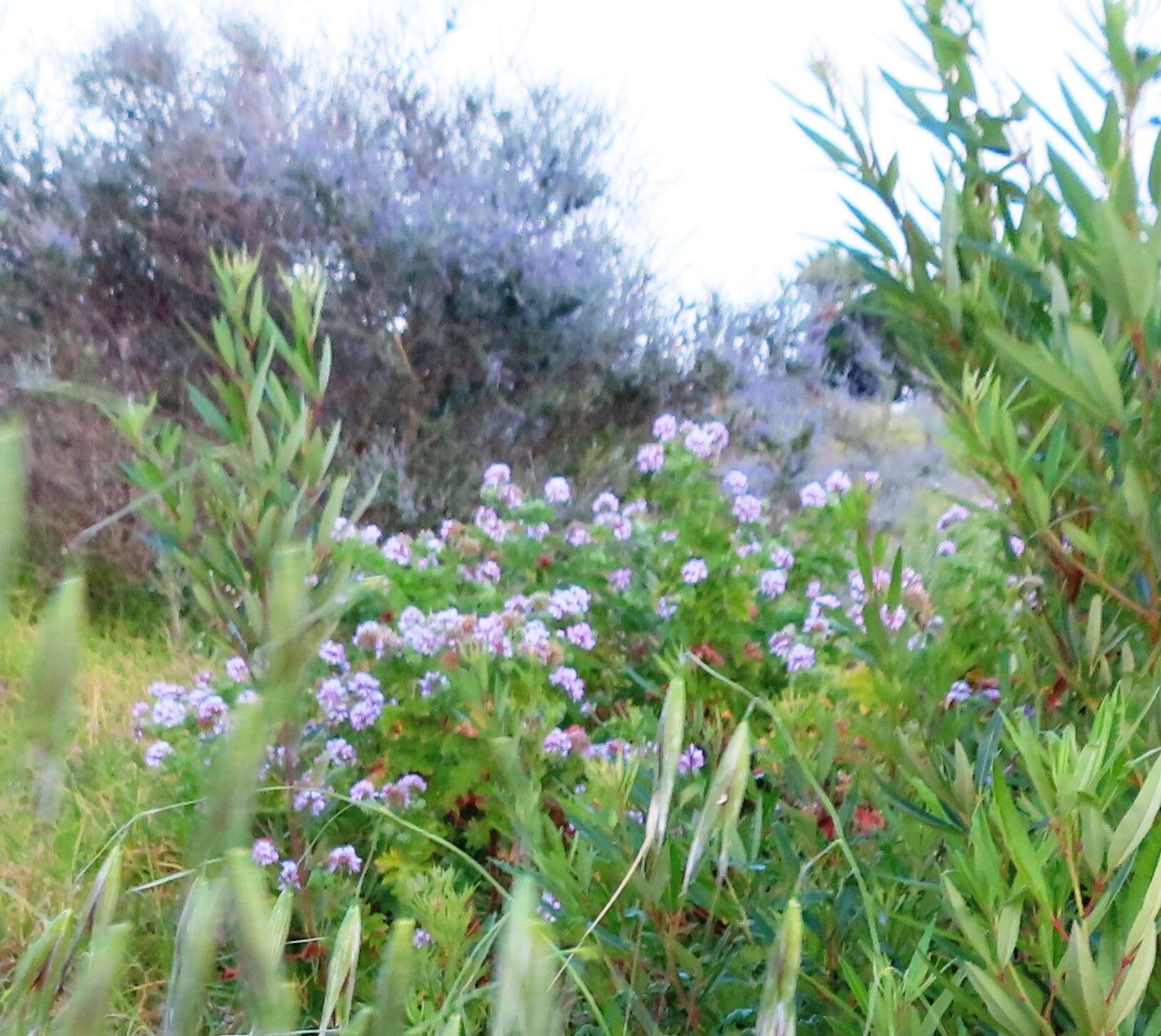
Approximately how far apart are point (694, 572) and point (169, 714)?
3.65 feet

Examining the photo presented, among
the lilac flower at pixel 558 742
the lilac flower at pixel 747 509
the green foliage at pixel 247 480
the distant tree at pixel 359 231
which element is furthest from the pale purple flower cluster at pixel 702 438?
the distant tree at pixel 359 231

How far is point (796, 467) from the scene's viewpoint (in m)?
4.98

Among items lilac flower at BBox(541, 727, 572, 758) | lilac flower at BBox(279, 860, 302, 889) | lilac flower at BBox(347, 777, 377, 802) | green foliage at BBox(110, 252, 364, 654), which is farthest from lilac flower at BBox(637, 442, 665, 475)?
green foliage at BBox(110, 252, 364, 654)

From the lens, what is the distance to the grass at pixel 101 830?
1809 mm

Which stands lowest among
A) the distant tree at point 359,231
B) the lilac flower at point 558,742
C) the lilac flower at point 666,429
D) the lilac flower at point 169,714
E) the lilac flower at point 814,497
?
the lilac flower at point 558,742

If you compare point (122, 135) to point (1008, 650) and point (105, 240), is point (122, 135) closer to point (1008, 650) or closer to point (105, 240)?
point (105, 240)

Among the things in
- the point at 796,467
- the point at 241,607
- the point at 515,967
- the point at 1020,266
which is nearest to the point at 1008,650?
the point at 1020,266

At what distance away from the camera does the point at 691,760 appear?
1335 mm

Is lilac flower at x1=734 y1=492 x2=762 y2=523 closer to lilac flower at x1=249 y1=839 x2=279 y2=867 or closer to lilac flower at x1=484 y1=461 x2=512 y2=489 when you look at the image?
lilac flower at x1=484 y1=461 x2=512 y2=489

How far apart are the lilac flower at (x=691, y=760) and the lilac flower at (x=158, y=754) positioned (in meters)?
1.20

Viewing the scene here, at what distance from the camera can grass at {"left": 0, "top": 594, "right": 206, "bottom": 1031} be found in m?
1.81

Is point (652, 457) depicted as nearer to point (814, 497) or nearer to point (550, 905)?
point (814, 497)

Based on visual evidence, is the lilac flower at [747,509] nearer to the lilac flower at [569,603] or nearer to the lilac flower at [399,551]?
the lilac flower at [569,603]

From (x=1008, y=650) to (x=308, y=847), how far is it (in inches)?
38.3
